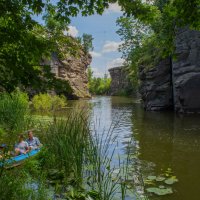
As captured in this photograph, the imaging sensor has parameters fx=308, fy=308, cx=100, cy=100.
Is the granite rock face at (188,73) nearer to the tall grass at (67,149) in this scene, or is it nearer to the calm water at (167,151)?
the calm water at (167,151)

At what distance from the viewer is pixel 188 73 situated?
29016 mm

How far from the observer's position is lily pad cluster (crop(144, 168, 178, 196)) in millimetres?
8492

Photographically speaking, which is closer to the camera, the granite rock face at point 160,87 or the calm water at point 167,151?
the calm water at point 167,151

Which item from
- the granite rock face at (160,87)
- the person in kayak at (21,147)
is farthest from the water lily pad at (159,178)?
the granite rock face at (160,87)

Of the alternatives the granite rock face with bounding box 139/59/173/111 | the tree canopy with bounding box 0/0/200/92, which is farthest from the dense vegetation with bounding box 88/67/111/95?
the tree canopy with bounding box 0/0/200/92

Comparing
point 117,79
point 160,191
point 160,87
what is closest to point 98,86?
point 117,79

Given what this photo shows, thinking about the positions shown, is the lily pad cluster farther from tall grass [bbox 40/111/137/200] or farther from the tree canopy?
the tree canopy

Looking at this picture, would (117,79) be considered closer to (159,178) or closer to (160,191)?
(159,178)

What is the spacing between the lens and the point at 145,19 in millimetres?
4469

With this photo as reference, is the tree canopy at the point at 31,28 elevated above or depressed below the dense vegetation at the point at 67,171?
above

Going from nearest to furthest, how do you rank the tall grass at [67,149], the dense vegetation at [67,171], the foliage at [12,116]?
the dense vegetation at [67,171] < the tall grass at [67,149] < the foliage at [12,116]

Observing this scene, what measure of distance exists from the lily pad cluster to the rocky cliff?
17887mm

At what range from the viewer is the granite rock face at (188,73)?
93.2ft

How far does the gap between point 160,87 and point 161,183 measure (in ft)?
79.3
